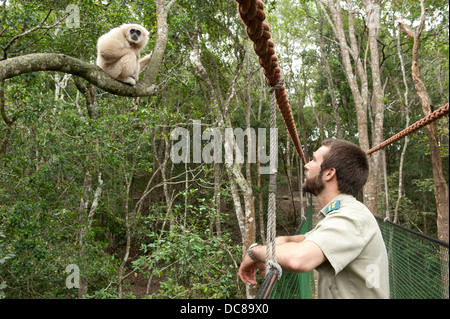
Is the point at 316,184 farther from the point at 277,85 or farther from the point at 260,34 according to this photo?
the point at 260,34

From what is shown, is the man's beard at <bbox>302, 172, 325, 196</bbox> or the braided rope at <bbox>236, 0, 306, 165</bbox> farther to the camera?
the man's beard at <bbox>302, 172, 325, 196</bbox>

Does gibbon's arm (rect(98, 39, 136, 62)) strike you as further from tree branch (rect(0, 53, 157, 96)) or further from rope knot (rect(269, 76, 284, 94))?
rope knot (rect(269, 76, 284, 94))

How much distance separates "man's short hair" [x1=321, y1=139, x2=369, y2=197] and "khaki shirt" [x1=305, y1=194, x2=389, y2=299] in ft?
0.50

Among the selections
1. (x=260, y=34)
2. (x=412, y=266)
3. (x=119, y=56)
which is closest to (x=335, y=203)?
(x=260, y=34)

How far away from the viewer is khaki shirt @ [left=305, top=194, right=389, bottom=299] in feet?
3.52

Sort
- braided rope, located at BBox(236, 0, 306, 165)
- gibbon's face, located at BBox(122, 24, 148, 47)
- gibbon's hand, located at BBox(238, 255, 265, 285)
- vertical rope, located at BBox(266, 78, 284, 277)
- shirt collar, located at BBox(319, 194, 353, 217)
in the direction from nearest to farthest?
braided rope, located at BBox(236, 0, 306, 165), vertical rope, located at BBox(266, 78, 284, 277), shirt collar, located at BBox(319, 194, 353, 217), gibbon's hand, located at BBox(238, 255, 265, 285), gibbon's face, located at BBox(122, 24, 148, 47)

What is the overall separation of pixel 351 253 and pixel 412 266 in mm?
1865

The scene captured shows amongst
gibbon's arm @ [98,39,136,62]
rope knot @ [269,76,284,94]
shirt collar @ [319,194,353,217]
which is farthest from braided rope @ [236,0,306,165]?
gibbon's arm @ [98,39,136,62]

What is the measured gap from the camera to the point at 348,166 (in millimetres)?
1421

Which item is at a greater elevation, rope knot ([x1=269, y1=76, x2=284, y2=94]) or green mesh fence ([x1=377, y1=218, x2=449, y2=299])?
rope knot ([x1=269, y1=76, x2=284, y2=94])

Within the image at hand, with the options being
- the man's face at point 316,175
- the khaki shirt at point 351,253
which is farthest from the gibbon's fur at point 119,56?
the khaki shirt at point 351,253

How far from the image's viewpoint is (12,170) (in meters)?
4.70

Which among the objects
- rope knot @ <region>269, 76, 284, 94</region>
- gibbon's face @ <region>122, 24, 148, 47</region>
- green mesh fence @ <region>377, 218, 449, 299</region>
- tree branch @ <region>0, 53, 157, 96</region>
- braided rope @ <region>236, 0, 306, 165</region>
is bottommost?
green mesh fence @ <region>377, 218, 449, 299</region>
